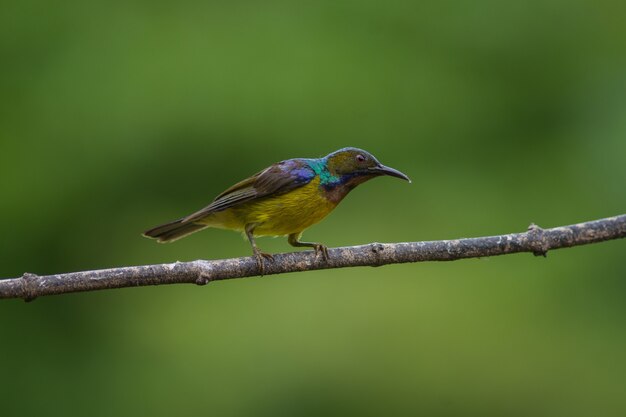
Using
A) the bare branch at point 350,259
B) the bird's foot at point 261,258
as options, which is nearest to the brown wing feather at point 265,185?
the bird's foot at point 261,258

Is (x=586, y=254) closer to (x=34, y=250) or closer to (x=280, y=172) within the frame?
(x=280, y=172)

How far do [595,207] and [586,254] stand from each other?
1.56 ft

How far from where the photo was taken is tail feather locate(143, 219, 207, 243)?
5629 millimetres

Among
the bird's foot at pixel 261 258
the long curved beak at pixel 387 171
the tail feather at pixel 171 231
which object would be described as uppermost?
the long curved beak at pixel 387 171

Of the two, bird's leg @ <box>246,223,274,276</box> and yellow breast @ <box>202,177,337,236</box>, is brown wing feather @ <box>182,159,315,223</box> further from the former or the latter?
bird's leg @ <box>246,223,274,276</box>

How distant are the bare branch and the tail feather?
1.45 m

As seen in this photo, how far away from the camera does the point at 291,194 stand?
5.39 metres

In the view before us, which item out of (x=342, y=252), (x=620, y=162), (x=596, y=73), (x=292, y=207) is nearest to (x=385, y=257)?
(x=342, y=252)

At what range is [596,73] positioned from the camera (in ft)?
29.5

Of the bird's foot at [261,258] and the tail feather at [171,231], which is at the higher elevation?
the bird's foot at [261,258]

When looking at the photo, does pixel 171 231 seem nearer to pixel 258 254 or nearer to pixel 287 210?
pixel 287 210

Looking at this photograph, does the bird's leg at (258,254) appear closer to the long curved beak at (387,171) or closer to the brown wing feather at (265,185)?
the brown wing feather at (265,185)

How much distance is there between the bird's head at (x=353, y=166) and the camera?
18.0 feet

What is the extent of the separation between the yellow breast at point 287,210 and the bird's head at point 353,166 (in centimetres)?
16
